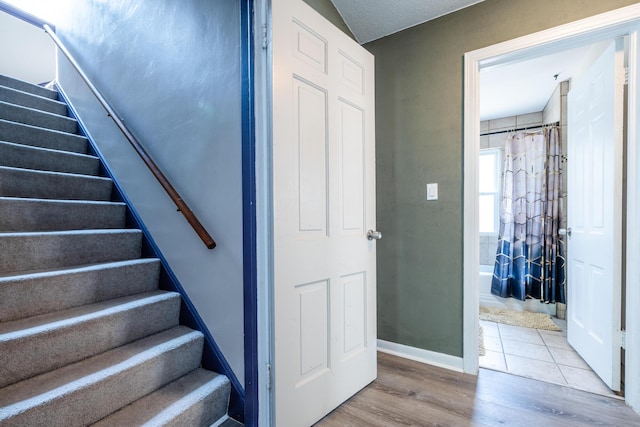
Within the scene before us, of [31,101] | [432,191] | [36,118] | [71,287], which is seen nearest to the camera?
[71,287]

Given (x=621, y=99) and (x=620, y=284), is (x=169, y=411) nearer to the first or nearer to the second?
(x=620, y=284)

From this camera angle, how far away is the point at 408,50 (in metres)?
2.19

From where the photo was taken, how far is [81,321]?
1344 mm

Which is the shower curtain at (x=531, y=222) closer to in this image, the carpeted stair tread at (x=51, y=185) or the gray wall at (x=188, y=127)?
the gray wall at (x=188, y=127)

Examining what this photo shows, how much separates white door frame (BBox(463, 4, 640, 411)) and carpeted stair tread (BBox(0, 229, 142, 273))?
2.13m

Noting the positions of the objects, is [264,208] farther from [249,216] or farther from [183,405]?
[183,405]

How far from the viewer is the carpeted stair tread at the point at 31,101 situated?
98.6 inches

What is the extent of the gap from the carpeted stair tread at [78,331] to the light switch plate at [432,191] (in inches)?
66.2

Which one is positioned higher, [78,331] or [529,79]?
[529,79]

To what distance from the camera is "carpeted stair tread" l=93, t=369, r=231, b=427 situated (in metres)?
1.21

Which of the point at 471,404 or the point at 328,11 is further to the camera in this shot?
the point at 328,11

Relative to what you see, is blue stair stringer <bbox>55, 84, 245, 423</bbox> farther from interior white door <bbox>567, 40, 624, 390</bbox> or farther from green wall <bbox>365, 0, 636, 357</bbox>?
interior white door <bbox>567, 40, 624, 390</bbox>

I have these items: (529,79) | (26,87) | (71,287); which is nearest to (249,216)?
(71,287)

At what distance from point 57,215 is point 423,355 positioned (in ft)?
8.08
